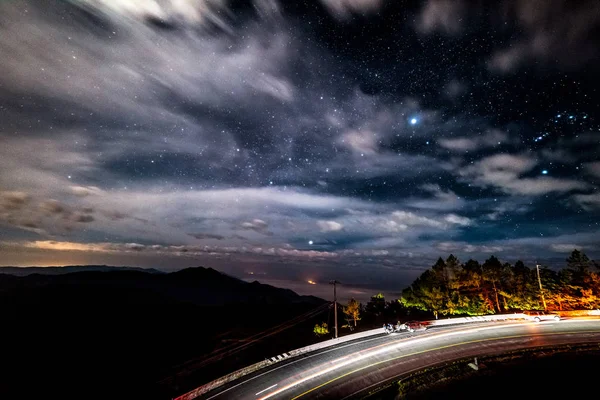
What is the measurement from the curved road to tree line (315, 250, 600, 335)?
854 centimetres

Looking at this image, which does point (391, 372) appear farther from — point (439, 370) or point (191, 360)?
point (191, 360)

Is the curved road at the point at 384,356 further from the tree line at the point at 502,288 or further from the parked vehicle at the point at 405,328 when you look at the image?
the tree line at the point at 502,288

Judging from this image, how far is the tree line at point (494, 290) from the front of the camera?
184ft

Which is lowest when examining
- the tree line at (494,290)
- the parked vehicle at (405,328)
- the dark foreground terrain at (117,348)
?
the dark foreground terrain at (117,348)

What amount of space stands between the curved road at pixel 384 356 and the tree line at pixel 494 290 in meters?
8.54

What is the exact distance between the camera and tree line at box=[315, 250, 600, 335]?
5594cm

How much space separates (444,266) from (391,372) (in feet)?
128

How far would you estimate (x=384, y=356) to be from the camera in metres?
34.2

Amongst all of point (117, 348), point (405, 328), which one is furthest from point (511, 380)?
point (117, 348)

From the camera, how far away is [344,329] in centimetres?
5325

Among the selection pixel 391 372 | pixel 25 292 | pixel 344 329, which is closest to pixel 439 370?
pixel 391 372

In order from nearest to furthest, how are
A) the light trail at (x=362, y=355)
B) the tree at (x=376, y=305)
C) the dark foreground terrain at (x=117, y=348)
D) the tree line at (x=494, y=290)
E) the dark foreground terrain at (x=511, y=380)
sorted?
the dark foreground terrain at (x=511, y=380) < the light trail at (x=362, y=355) < the dark foreground terrain at (x=117, y=348) < the tree line at (x=494, y=290) < the tree at (x=376, y=305)

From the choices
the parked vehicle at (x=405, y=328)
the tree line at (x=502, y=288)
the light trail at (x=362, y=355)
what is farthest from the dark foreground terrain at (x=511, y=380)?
the tree line at (x=502, y=288)

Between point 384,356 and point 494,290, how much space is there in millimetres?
41852
